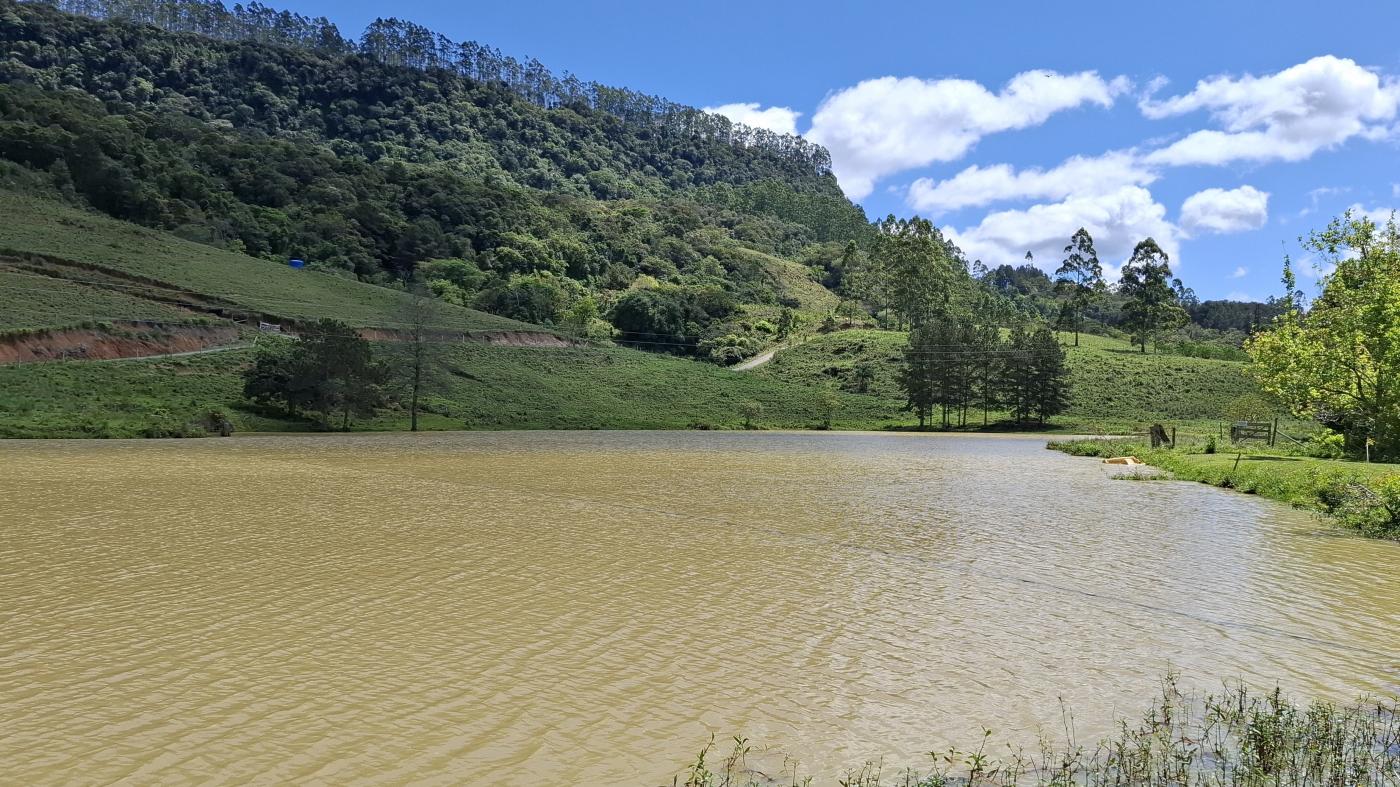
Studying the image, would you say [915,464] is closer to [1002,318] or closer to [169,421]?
[169,421]

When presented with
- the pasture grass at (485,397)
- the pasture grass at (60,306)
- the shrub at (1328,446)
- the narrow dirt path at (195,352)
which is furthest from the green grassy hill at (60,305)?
the shrub at (1328,446)

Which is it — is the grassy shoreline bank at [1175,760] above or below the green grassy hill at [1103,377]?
below

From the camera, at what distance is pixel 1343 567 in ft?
52.9

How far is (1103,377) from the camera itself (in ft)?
358

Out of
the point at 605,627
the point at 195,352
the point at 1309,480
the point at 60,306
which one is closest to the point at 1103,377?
the point at 1309,480

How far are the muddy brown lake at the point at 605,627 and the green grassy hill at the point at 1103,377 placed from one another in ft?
265

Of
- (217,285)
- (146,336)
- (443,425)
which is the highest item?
(217,285)

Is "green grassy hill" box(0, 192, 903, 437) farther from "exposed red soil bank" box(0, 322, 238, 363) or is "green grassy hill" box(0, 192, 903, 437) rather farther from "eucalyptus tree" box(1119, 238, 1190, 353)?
"eucalyptus tree" box(1119, 238, 1190, 353)

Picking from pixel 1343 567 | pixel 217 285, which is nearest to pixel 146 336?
pixel 217 285

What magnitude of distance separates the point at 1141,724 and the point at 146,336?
7936 cm

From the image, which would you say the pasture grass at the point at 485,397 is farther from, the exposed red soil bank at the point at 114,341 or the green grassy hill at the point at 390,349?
the exposed red soil bank at the point at 114,341

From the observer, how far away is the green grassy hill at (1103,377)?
97812 millimetres

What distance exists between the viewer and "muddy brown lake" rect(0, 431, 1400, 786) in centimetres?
744

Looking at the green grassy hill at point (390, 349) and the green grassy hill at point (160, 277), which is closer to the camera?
the green grassy hill at point (390, 349)
